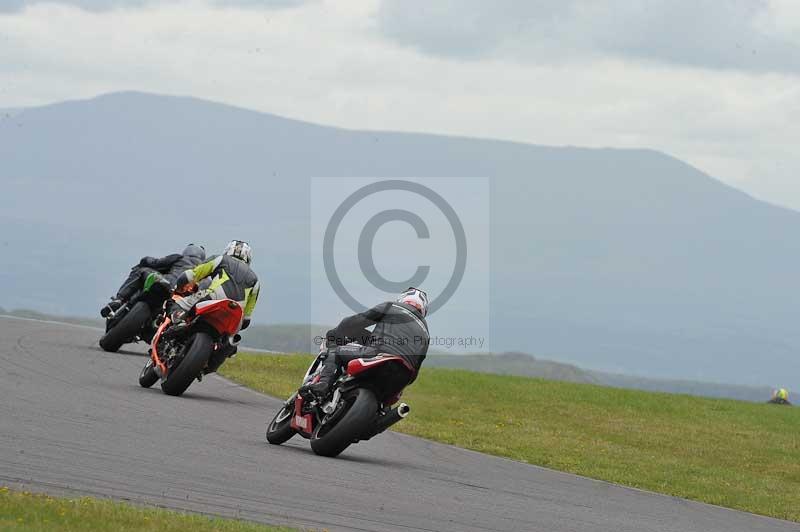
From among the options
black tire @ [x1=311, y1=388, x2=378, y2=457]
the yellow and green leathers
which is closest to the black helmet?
the yellow and green leathers

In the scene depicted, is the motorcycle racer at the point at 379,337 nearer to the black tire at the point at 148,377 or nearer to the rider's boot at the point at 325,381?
the rider's boot at the point at 325,381

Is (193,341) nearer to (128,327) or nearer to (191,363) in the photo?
(191,363)

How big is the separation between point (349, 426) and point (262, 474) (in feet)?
5.53

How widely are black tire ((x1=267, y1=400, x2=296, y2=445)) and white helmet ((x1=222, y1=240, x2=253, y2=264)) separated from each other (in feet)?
11.2

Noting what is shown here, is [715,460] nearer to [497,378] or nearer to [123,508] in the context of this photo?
[497,378]

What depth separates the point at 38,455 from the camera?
34.8ft

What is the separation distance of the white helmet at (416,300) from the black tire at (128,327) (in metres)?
7.86

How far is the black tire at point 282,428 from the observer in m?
13.8

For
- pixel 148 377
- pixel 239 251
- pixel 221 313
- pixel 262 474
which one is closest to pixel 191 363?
pixel 221 313

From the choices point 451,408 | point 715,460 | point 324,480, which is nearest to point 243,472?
point 324,480

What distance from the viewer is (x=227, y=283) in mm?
16531

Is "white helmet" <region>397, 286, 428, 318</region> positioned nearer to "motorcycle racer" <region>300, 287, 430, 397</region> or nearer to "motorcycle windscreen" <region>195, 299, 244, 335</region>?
"motorcycle racer" <region>300, 287, 430, 397</region>

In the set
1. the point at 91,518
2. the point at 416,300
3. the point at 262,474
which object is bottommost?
the point at 262,474

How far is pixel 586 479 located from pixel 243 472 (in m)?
5.40
